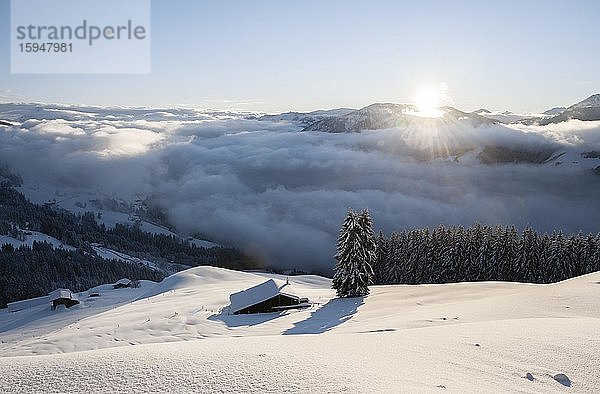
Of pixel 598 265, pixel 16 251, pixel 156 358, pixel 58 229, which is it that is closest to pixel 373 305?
pixel 156 358

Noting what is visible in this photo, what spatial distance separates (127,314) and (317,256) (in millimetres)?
139971

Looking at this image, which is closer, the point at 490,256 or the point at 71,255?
the point at 490,256

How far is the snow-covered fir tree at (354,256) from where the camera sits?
39594 millimetres

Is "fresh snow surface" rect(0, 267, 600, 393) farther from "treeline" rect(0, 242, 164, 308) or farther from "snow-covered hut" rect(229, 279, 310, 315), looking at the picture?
"treeline" rect(0, 242, 164, 308)

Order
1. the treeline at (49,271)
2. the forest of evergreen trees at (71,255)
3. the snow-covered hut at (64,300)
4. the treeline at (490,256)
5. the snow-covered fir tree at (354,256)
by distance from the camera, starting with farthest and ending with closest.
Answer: the forest of evergreen trees at (71,255) → the treeline at (49,271) → the snow-covered hut at (64,300) → the treeline at (490,256) → the snow-covered fir tree at (354,256)

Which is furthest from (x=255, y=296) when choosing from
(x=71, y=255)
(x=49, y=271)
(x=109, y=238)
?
(x=109, y=238)

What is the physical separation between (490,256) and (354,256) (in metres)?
24.3

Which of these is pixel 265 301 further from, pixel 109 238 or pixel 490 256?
pixel 109 238

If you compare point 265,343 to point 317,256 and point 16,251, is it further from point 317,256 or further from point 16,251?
point 317,256

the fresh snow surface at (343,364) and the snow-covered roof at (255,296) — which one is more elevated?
the fresh snow surface at (343,364)

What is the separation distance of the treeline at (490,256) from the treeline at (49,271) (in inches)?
3077

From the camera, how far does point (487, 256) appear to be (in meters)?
54.9

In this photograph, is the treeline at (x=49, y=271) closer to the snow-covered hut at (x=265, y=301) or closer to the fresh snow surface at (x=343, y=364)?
the snow-covered hut at (x=265, y=301)

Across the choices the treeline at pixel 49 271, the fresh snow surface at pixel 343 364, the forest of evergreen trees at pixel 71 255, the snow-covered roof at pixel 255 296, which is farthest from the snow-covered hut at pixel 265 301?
the forest of evergreen trees at pixel 71 255
